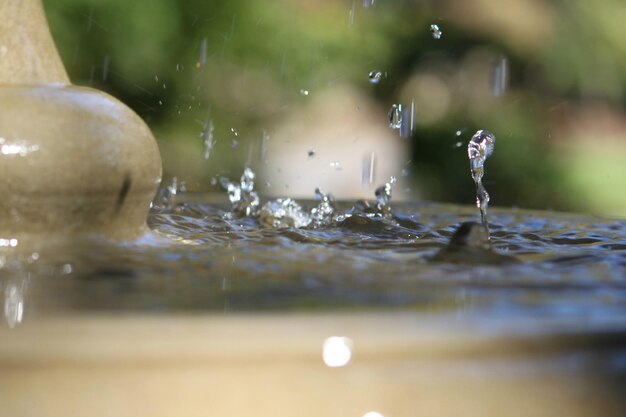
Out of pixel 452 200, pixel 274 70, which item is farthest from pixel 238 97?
pixel 452 200

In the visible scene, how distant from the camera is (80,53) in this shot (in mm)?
5535

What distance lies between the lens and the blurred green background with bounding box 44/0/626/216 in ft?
18.2

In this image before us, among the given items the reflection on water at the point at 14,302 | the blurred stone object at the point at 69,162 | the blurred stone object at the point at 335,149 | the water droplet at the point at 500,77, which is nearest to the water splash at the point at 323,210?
the blurred stone object at the point at 69,162

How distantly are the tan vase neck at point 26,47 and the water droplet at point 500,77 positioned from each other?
511cm

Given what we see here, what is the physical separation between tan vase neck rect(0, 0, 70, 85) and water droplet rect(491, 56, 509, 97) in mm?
5114

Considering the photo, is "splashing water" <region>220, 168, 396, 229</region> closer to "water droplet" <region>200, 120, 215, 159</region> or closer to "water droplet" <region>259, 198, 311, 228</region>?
"water droplet" <region>259, 198, 311, 228</region>

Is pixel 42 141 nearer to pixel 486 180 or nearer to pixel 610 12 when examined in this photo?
pixel 486 180

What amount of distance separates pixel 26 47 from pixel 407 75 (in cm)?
A: 491

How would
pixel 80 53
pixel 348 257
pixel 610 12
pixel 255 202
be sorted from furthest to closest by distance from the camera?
pixel 610 12
pixel 80 53
pixel 255 202
pixel 348 257

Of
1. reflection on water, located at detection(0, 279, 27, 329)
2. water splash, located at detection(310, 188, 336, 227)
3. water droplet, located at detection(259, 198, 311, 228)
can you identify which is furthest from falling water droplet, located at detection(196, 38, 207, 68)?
reflection on water, located at detection(0, 279, 27, 329)

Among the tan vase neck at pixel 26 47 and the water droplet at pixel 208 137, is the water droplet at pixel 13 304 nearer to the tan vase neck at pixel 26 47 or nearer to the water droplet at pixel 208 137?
the tan vase neck at pixel 26 47

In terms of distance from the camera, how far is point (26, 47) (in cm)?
139

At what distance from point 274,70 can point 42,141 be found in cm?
471

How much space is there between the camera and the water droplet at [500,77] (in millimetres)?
6254
